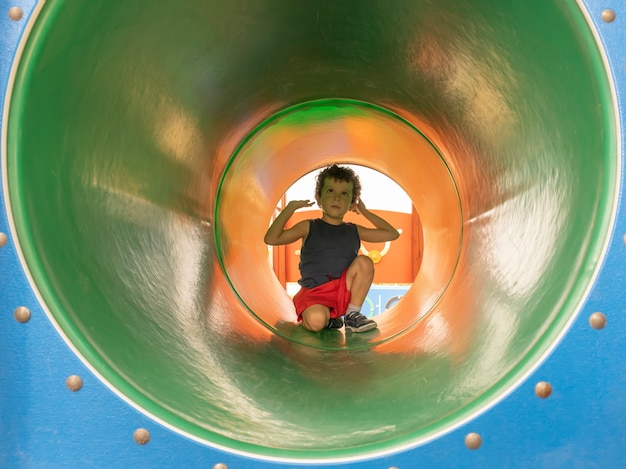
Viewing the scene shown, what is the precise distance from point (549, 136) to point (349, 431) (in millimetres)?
590

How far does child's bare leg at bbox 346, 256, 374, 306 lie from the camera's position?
220cm

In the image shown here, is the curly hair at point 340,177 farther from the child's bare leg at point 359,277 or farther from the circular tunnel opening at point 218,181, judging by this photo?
the circular tunnel opening at point 218,181

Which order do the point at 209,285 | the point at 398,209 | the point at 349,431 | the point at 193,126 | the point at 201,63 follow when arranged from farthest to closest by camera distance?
the point at 398,209 → the point at 209,285 → the point at 193,126 → the point at 201,63 → the point at 349,431

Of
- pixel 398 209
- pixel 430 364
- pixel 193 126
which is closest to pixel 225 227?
pixel 193 126

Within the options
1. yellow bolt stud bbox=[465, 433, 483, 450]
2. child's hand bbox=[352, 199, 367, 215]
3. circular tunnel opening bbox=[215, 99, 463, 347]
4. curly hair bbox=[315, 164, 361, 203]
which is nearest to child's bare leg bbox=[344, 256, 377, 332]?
circular tunnel opening bbox=[215, 99, 463, 347]

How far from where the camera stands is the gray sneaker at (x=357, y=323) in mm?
1995

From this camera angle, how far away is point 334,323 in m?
2.09

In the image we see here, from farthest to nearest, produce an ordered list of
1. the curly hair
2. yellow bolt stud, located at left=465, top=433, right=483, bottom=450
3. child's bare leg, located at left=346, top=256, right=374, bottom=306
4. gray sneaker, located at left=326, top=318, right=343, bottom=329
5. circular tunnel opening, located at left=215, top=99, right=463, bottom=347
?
the curly hair
child's bare leg, located at left=346, top=256, right=374, bottom=306
gray sneaker, located at left=326, top=318, right=343, bottom=329
circular tunnel opening, located at left=215, top=99, right=463, bottom=347
yellow bolt stud, located at left=465, top=433, right=483, bottom=450

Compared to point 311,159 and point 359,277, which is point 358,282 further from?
point 311,159

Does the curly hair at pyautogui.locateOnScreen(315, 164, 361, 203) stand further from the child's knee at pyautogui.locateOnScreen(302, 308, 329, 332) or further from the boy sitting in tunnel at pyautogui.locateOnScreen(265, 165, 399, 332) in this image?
the child's knee at pyautogui.locateOnScreen(302, 308, 329, 332)

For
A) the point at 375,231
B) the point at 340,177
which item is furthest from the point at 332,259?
the point at 340,177

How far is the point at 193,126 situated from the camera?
1501 millimetres

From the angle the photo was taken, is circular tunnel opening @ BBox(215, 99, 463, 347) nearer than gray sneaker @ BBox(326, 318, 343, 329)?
Yes

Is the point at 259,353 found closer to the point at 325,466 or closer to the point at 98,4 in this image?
the point at 325,466
